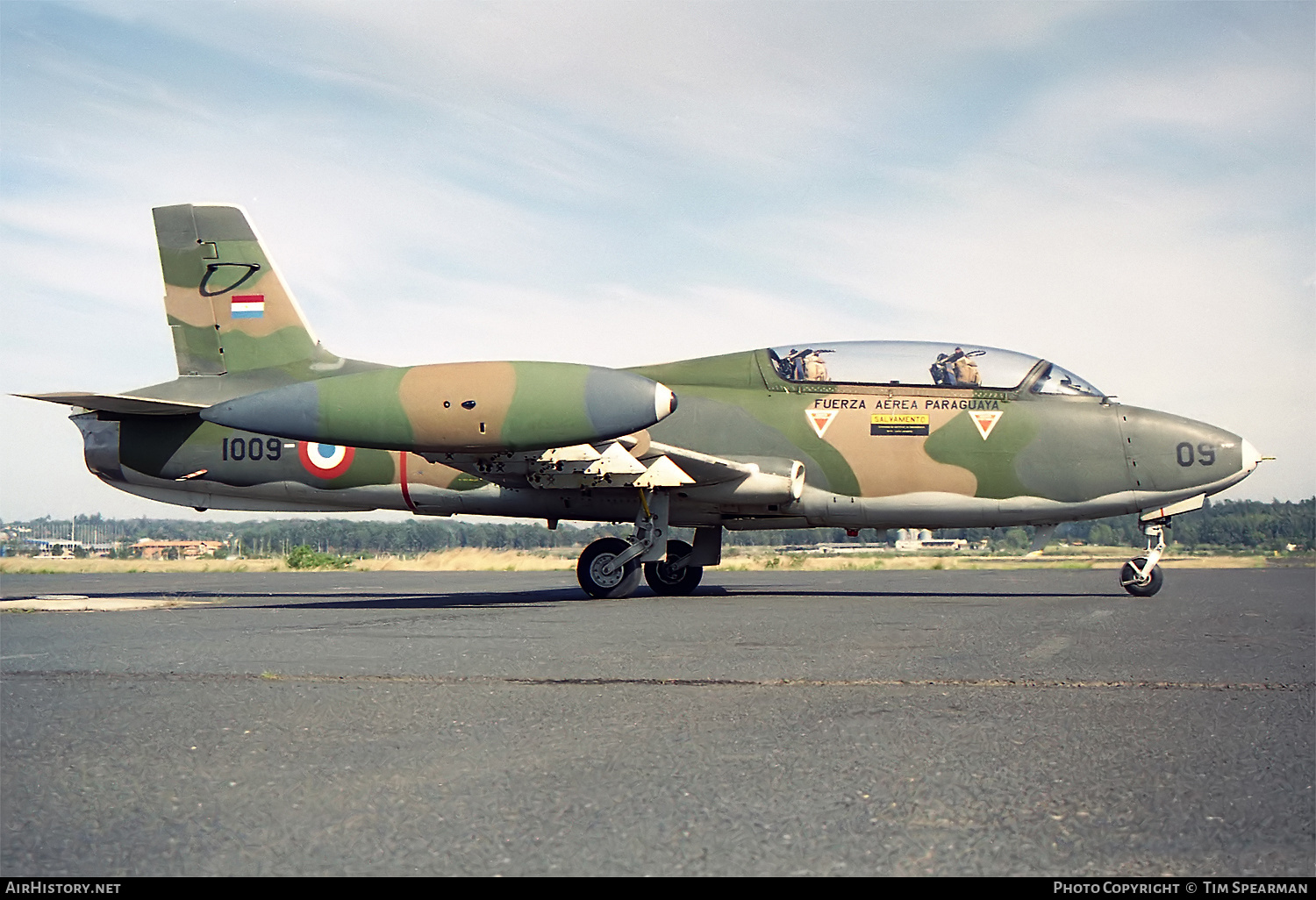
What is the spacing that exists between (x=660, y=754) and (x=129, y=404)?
12506 mm

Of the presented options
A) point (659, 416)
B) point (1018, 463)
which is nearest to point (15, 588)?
point (659, 416)

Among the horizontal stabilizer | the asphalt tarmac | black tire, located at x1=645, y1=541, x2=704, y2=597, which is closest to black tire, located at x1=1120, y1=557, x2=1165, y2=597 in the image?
the asphalt tarmac

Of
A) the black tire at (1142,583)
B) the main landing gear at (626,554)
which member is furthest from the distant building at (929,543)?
the main landing gear at (626,554)

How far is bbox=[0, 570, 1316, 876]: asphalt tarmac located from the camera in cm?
280

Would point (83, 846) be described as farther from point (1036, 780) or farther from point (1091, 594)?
point (1091, 594)

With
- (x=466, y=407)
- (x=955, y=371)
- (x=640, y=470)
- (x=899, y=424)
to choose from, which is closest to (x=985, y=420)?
(x=955, y=371)

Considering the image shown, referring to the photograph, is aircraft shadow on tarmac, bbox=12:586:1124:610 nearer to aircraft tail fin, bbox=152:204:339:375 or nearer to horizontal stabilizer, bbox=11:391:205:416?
horizontal stabilizer, bbox=11:391:205:416

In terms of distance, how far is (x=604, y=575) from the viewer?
43.9 feet

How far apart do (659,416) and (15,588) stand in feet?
42.9

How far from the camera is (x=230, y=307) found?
15555 mm

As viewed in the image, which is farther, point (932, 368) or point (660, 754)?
point (932, 368)

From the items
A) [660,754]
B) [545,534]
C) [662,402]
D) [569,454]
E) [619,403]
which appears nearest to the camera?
[660,754]

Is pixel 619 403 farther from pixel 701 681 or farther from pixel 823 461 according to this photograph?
pixel 701 681

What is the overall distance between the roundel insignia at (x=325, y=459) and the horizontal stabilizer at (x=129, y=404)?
1.51m
